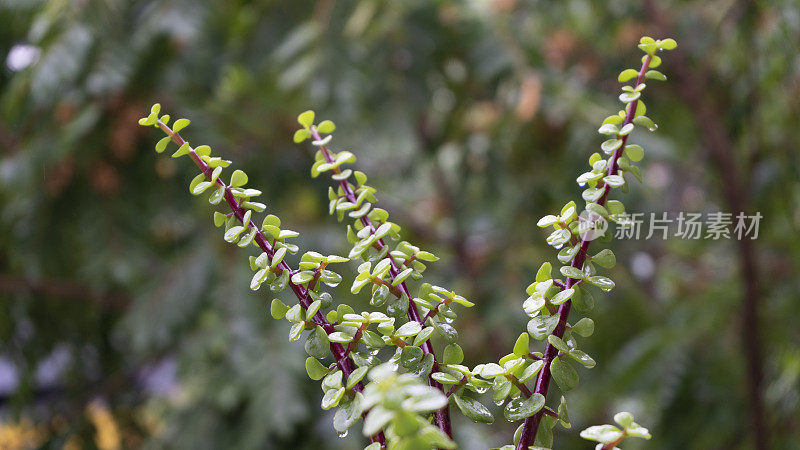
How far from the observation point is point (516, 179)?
1.44 m

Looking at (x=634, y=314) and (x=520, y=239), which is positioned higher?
(x=520, y=239)

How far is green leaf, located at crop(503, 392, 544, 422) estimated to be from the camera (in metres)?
0.35

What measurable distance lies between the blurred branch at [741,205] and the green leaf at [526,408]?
3.00 ft

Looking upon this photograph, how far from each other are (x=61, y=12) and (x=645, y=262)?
1.65 m

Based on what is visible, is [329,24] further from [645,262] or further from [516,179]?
[645,262]

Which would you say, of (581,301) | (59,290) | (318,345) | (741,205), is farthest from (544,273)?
(59,290)

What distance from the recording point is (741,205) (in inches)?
46.2

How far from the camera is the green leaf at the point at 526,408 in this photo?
35 centimetres

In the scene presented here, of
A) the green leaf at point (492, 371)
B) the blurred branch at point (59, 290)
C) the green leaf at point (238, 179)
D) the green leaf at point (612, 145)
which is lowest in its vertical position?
the green leaf at point (492, 371)

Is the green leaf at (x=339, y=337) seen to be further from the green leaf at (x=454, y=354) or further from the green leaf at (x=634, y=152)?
the green leaf at (x=634, y=152)

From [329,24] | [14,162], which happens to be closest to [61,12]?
[14,162]

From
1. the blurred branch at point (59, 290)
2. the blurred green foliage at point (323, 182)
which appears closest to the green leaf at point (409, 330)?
the blurred green foliage at point (323, 182)

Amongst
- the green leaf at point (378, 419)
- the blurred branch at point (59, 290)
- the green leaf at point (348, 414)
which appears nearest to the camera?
the green leaf at point (378, 419)

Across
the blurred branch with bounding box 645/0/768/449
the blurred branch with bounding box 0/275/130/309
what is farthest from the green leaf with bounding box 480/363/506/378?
the blurred branch with bounding box 0/275/130/309
